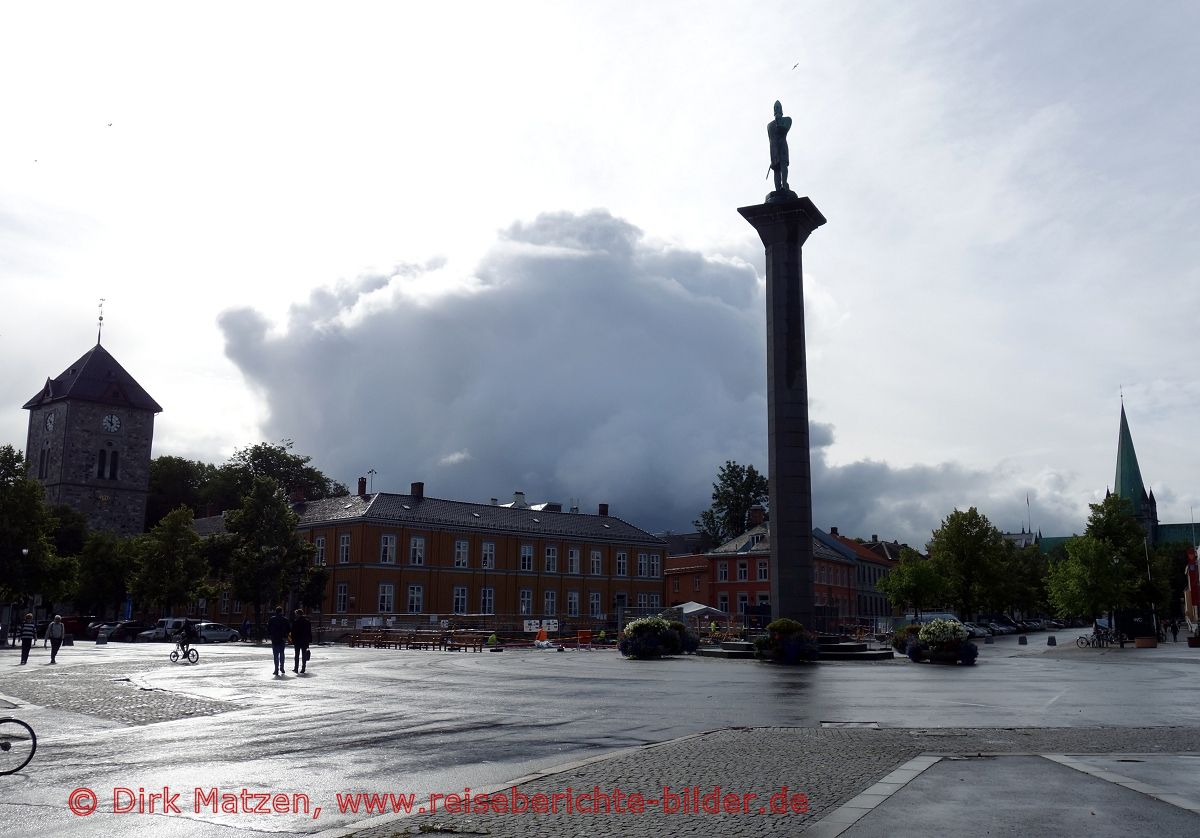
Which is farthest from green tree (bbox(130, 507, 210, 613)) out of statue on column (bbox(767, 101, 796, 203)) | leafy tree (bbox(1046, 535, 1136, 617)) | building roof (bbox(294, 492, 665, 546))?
leafy tree (bbox(1046, 535, 1136, 617))

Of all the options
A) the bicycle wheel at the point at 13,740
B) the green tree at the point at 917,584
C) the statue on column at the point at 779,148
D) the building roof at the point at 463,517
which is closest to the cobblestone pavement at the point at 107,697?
the bicycle wheel at the point at 13,740

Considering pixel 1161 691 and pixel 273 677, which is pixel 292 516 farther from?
pixel 1161 691

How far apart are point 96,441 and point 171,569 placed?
44864mm

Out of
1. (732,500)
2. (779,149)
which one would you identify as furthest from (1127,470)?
(779,149)

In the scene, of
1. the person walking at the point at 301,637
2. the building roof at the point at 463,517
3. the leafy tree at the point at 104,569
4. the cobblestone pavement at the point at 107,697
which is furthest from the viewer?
the leafy tree at the point at 104,569

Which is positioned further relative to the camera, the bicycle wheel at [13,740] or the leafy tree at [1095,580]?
the leafy tree at [1095,580]

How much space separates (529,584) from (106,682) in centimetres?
6078

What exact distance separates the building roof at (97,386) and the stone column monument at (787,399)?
9207 cm

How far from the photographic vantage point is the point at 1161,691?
2336cm

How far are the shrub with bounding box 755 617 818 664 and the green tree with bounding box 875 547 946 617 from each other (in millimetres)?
52661

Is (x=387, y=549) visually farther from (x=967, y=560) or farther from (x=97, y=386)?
(x=97, y=386)

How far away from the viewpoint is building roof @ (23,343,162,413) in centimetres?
11325

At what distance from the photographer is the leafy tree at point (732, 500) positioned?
118312 millimetres

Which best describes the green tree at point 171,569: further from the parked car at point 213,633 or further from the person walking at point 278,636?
the person walking at point 278,636
